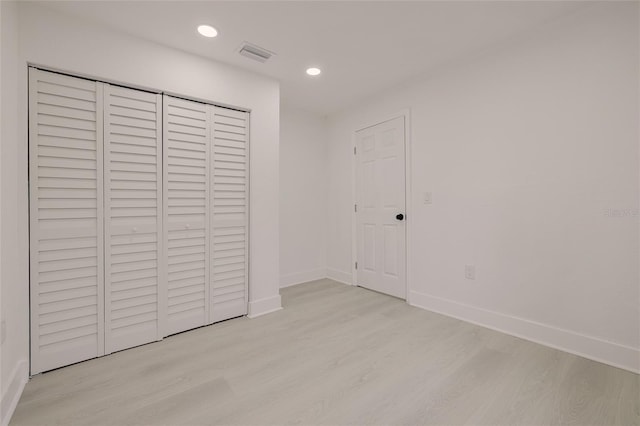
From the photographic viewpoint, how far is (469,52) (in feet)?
8.00

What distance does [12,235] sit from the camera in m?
1.57

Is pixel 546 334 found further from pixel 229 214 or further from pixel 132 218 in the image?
pixel 132 218

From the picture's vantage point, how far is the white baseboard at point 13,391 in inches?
53.5

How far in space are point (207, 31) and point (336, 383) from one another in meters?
2.61

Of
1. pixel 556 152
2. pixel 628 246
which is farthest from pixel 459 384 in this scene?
pixel 556 152

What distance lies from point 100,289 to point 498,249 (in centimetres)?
312

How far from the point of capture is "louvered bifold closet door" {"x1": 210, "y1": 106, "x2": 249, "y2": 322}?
2.50 meters

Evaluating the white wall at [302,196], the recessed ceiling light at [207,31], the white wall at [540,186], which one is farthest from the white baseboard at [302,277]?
the recessed ceiling light at [207,31]

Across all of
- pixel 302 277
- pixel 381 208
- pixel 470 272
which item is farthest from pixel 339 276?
pixel 470 272

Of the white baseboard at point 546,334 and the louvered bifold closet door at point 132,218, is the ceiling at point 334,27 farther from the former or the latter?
the white baseboard at point 546,334

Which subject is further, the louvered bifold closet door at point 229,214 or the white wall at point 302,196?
the white wall at point 302,196

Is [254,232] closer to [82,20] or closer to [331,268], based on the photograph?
[331,268]

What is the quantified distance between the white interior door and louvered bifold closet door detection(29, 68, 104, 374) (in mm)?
2680

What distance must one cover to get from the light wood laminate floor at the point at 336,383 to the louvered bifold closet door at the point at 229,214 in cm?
31
